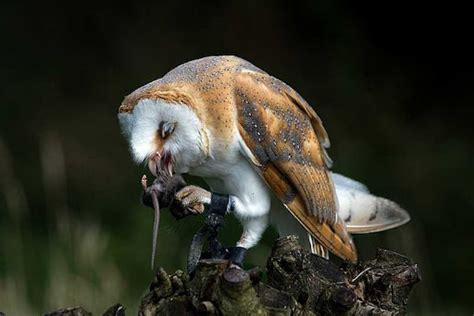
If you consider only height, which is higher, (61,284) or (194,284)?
(194,284)

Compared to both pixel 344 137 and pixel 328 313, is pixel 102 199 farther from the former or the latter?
pixel 328 313

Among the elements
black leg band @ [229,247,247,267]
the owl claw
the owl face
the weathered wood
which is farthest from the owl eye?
the weathered wood

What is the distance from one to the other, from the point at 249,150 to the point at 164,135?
0.84ft

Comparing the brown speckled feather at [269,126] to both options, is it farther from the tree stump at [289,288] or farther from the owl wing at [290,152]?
the tree stump at [289,288]

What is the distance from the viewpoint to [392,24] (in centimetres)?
620

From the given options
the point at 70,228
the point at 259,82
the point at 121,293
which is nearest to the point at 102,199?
the point at 70,228

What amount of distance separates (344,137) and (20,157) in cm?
161

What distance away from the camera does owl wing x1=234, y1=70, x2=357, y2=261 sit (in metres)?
2.92

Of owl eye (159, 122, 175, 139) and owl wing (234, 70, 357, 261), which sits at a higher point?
owl eye (159, 122, 175, 139)

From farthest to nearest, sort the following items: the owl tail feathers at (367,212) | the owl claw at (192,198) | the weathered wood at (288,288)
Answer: the owl tail feathers at (367,212) < the owl claw at (192,198) < the weathered wood at (288,288)

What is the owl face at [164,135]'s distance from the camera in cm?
269

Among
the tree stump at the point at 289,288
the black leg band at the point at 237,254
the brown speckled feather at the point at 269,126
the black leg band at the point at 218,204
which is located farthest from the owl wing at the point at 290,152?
the tree stump at the point at 289,288

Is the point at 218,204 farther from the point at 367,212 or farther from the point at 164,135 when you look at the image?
the point at 367,212

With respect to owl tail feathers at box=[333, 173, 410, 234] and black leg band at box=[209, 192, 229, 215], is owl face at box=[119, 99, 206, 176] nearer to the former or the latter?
black leg band at box=[209, 192, 229, 215]
